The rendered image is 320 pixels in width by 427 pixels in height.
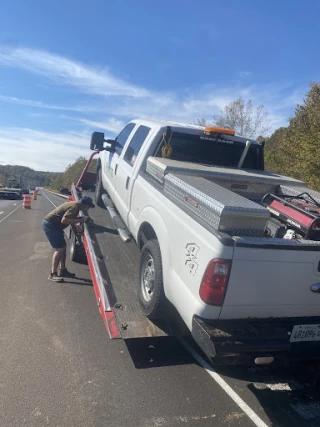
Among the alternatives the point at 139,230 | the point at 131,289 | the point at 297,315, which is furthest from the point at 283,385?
the point at 139,230

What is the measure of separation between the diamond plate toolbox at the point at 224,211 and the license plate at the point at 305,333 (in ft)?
2.68

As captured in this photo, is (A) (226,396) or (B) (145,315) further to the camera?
(B) (145,315)

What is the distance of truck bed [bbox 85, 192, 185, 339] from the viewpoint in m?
3.56

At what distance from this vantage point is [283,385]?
3.65 meters

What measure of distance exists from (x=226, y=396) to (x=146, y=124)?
156 inches

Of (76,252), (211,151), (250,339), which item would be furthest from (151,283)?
(76,252)

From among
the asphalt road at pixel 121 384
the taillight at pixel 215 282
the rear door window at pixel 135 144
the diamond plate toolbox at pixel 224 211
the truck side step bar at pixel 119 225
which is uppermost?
the rear door window at pixel 135 144

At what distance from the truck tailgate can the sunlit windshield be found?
2742 millimetres

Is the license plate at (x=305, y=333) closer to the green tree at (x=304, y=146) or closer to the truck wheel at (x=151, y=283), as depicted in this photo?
the truck wheel at (x=151, y=283)

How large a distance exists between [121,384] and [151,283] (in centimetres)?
101

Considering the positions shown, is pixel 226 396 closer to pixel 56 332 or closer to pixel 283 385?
pixel 283 385

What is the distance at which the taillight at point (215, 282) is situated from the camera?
8.89 ft

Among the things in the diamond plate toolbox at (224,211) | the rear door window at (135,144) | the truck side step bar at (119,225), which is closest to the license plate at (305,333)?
the diamond plate toolbox at (224,211)

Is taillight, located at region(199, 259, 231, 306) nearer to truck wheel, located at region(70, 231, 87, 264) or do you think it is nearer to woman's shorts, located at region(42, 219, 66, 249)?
woman's shorts, located at region(42, 219, 66, 249)
